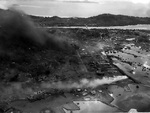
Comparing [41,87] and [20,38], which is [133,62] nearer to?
[41,87]

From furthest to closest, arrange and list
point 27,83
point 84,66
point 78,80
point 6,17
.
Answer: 1. point 6,17
2. point 84,66
3. point 78,80
4. point 27,83

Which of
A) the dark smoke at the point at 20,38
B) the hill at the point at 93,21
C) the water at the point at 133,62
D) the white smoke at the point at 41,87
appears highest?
the hill at the point at 93,21

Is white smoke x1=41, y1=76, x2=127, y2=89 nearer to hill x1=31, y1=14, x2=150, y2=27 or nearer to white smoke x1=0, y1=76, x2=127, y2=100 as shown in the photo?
white smoke x1=0, y1=76, x2=127, y2=100

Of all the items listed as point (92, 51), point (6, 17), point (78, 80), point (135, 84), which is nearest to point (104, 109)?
point (78, 80)

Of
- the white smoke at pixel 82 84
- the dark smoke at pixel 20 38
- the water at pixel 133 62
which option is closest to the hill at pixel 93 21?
the dark smoke at pixel 20 38

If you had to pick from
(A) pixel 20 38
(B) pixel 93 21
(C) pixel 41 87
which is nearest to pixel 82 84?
(C) pixel 41 87

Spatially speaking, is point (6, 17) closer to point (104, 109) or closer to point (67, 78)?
point (67, 78)

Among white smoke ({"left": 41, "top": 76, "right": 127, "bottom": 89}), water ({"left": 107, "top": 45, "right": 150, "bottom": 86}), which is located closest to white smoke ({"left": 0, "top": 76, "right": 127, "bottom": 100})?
white smoke ({"left": 41, "top": 76, "right": 127, "bottom": 89})

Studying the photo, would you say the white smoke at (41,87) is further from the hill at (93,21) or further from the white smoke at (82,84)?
the hill at (93,21)
